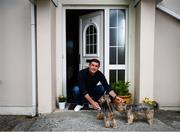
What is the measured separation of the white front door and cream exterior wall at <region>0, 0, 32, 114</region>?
4.41ft

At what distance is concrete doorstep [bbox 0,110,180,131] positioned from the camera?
374 centimetres

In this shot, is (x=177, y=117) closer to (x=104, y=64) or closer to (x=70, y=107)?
(x=104, y=64)

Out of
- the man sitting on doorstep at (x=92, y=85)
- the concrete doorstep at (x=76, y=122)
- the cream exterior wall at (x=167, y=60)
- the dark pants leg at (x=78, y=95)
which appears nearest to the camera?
the concrete doorstep at (x=76, y=122)

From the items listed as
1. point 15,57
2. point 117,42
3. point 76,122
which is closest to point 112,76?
point 117,42

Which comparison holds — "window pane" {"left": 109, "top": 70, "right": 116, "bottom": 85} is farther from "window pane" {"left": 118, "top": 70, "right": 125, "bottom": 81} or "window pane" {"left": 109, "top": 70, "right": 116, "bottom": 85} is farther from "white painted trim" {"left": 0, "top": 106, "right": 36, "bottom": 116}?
"white painted trim" {"left": 0, "top": 106, "right": 36, "bottom": 116}

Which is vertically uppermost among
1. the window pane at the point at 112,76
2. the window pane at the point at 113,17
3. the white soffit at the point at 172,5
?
the white soffit at the point at 172,5

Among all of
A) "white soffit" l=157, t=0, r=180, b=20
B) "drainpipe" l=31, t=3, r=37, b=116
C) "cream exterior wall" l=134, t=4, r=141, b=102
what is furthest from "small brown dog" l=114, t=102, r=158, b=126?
"white soffit" l=157, t=0, r=180, b=20

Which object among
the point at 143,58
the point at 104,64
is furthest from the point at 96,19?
the point at 143,58

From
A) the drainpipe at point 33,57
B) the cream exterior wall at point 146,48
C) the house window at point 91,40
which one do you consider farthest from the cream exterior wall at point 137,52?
the drainpipe at point 33,57

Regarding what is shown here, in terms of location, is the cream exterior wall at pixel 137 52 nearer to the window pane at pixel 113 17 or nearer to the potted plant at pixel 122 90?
the potted plant at pixel 122 90

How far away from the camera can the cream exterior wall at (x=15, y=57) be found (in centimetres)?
479

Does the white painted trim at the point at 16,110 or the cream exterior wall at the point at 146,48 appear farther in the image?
the white painted trim at the point at 16,110

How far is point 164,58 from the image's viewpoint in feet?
16.5

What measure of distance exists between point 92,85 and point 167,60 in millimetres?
1779
